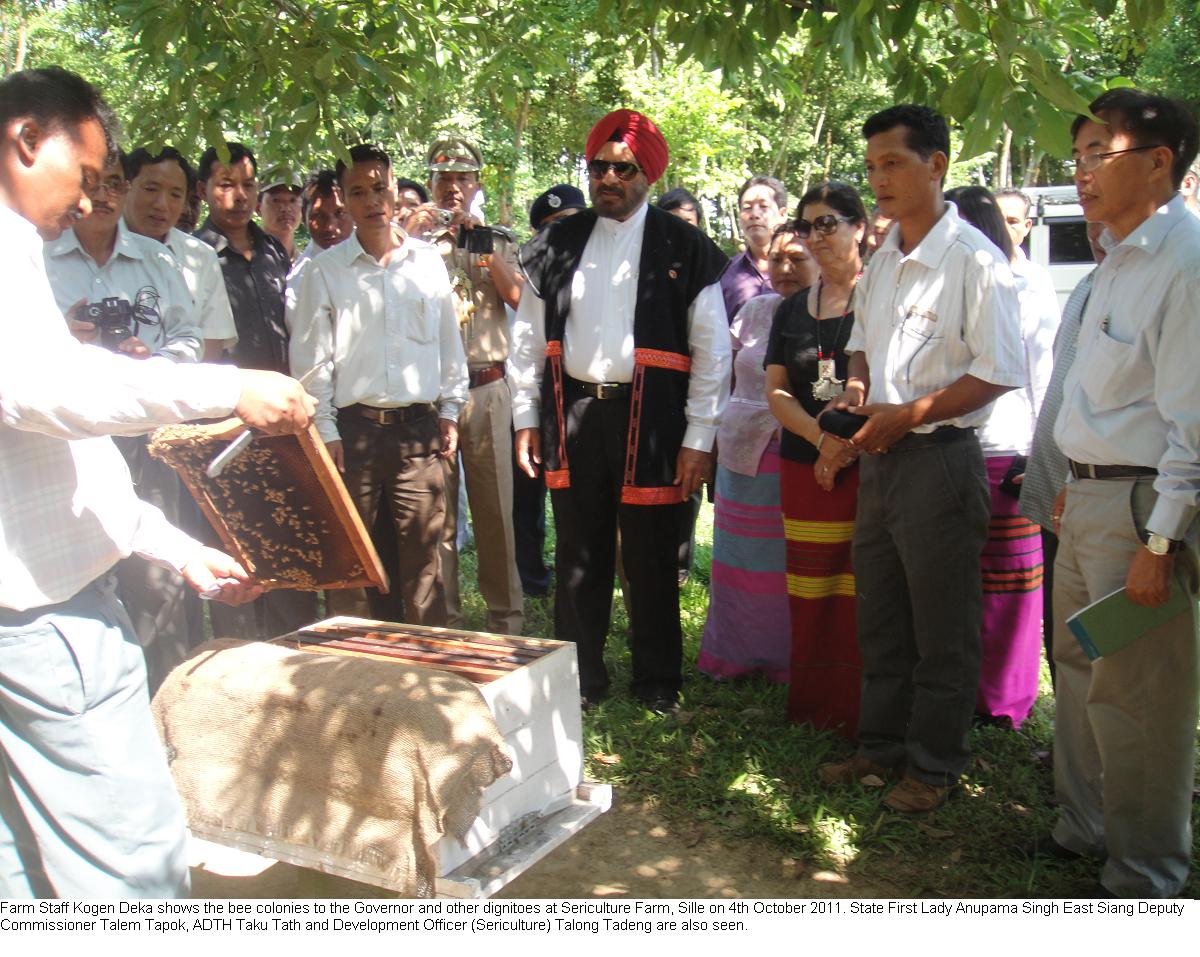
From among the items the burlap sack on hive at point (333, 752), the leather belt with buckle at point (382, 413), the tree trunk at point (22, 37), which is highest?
the tree trunk at point (22, 37)

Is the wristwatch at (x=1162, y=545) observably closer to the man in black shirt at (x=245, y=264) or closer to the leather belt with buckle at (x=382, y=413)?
the leather belt with buckle at (x=382, y=413)

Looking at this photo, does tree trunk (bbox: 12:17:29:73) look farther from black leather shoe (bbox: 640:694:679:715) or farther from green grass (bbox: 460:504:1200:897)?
green grass (bbox: 460:504:1200:897)

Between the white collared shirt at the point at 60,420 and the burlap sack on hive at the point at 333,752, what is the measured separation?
2.01 feet

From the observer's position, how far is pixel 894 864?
388 cm

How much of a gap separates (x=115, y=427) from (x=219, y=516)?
1.07 metres

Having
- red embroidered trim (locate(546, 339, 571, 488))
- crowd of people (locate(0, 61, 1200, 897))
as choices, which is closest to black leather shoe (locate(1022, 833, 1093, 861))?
crowd of people (locate(0, 61, 1200, 897))

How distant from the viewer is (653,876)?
389 centimetres

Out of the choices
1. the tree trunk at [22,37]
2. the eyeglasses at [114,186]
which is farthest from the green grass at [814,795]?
the tree trunk at [22,37]

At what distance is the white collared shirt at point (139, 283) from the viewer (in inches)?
177

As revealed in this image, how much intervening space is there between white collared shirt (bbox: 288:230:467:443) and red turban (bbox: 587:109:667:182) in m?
1.07

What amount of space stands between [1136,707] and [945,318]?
1.44m

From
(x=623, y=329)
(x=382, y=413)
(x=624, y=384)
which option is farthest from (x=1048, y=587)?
(x=382, y=413)
